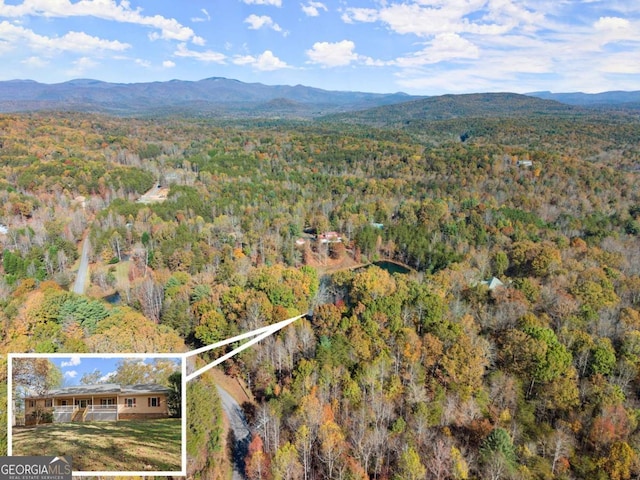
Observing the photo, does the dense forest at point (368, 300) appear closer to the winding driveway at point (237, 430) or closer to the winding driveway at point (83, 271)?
the winding driveway at point (237, 430)

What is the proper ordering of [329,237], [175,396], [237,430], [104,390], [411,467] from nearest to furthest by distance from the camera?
[104,390] < [175,396] < [411,467] < [237,430] < [329,237]

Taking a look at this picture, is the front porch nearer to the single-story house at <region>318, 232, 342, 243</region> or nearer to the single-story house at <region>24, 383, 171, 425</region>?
the single-story house at <region>24, 383, 171, 425</region>

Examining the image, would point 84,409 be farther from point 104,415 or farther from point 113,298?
point 113,298

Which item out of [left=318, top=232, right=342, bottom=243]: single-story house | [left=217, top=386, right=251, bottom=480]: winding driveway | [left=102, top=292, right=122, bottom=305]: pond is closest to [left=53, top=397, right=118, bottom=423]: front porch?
[left=217, top=386, right=251, bottom=480]: winding driveway

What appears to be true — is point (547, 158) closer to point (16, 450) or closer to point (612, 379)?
point (612, 379)

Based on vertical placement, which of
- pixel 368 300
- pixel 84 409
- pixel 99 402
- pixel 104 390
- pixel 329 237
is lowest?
pixel 329 237

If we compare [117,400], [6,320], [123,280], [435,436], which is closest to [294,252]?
[123,280]

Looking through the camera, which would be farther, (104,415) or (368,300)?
(368,300)

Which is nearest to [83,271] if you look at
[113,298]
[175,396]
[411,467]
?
[113,298]
